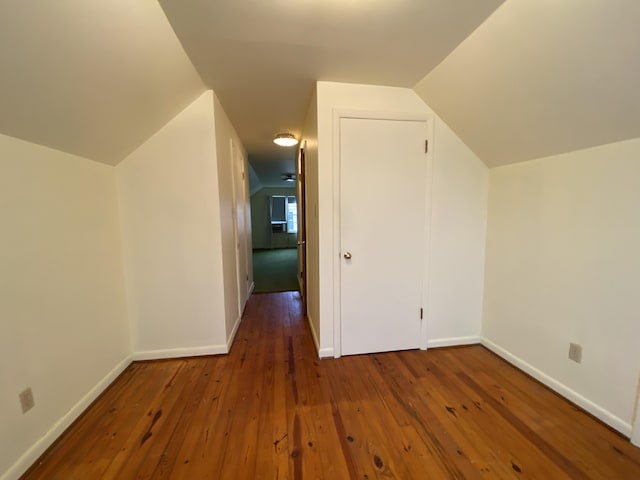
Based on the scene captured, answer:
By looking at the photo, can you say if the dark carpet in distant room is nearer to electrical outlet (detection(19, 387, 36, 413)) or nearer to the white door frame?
the white door frame

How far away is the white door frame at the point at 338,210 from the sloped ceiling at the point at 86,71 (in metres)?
1.21

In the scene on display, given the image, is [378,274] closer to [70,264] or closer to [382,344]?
[382,344]

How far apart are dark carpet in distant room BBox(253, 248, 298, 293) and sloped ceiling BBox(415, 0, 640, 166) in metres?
3.55

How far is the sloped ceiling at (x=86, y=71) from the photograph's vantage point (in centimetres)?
101

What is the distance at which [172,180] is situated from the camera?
2.15 metres

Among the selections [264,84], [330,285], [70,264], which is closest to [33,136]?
[70,264]

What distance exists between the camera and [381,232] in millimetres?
2256

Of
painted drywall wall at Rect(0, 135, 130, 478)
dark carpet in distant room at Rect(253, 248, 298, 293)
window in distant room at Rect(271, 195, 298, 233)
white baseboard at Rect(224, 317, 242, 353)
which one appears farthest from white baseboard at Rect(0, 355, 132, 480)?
window in distant room at Rect(271, 195, 298, 233)

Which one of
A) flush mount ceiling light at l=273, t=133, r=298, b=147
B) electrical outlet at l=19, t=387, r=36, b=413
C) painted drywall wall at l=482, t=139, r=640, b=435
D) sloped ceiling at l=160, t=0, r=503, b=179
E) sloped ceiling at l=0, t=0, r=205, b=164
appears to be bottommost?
electrical outlet at l=19, t=387, r=36, b=413

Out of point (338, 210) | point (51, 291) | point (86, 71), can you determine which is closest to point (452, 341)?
point (338, 210)

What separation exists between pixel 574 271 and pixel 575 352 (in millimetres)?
540

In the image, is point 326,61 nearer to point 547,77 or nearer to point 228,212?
point 547,77

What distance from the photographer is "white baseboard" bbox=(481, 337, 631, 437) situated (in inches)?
58.9

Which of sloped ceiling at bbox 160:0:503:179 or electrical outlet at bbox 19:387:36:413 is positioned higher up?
sloped ceiling at bbox 160:0:503:179
